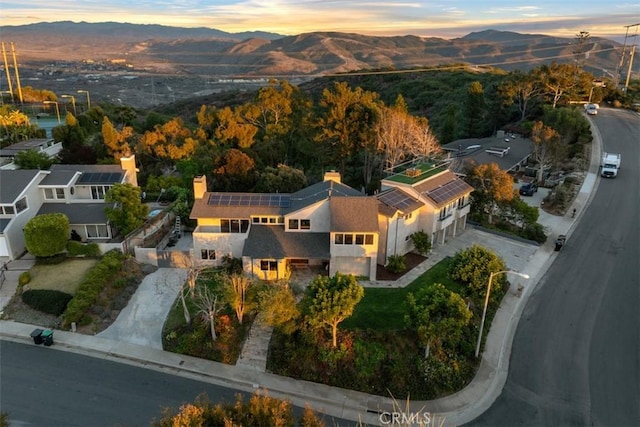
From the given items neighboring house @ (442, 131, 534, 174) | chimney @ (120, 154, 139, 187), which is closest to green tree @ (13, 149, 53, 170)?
chimney @ (120, 154, 139, 187)

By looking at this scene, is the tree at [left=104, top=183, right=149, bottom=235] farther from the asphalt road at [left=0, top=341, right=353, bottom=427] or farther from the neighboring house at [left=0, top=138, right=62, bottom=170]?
the neighboring house at [left=0, top=138, right=62, bottom=170]

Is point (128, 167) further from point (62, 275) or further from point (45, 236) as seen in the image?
point (62, 275)

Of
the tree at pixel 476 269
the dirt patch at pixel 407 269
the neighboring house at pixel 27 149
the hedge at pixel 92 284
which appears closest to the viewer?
the tree at pixel 476 269

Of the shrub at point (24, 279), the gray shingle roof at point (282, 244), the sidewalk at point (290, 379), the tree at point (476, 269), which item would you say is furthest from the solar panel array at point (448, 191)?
the shrub at point (24, 279)

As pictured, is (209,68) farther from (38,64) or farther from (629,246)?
(629,246)

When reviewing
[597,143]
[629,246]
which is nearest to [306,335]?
[629,246]

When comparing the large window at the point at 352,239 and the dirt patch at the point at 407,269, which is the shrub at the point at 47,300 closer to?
the large window at the point at 352,239
